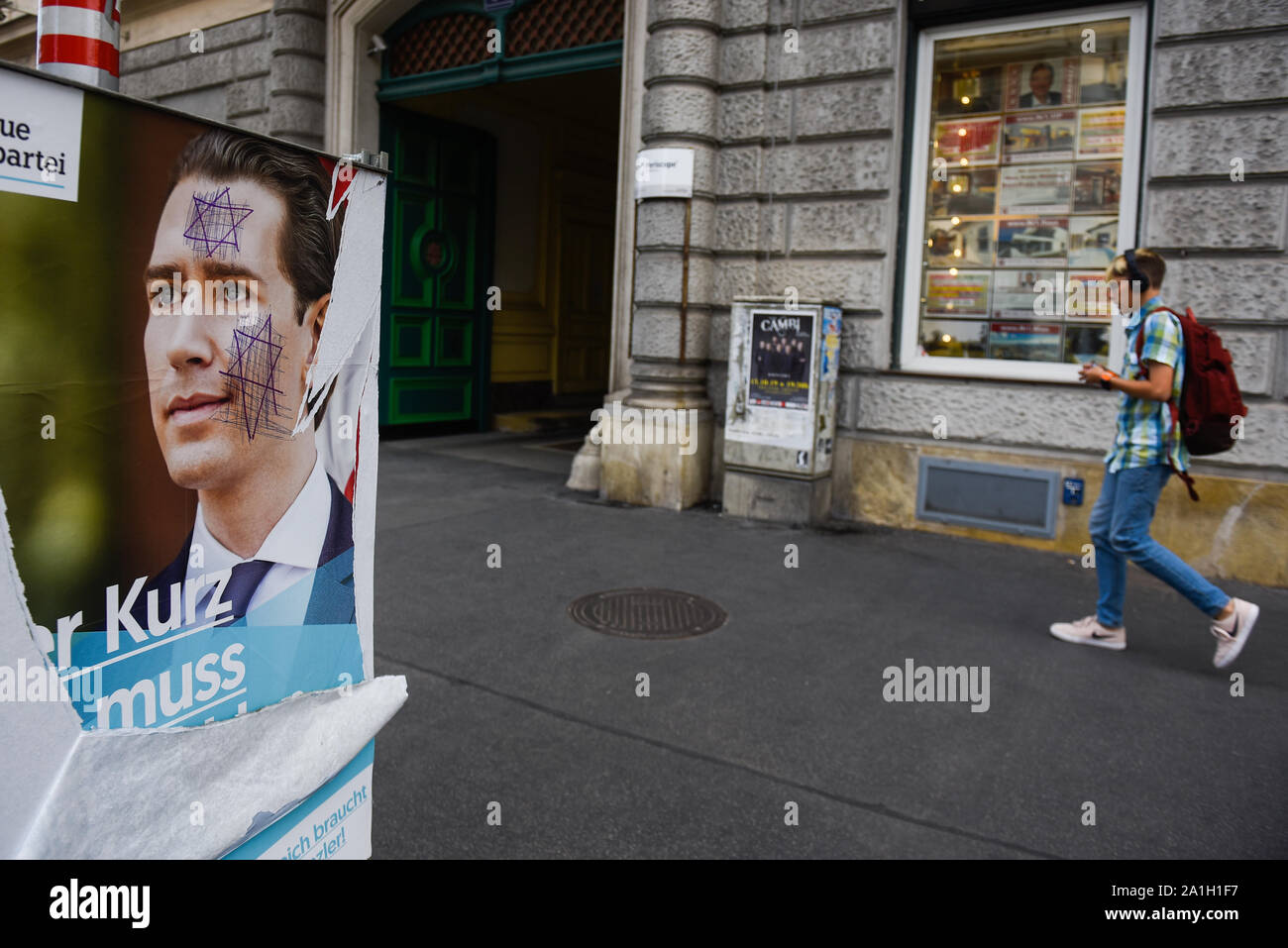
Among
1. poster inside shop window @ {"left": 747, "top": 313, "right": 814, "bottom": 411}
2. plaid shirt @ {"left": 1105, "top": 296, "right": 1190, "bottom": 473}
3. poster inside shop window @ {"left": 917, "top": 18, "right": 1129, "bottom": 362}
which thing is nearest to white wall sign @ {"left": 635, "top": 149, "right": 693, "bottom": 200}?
poster inside shop window @ {"left": 747, "top": 313, "right": 814, "bottom": 411}

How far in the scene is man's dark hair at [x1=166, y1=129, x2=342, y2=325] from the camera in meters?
1.55

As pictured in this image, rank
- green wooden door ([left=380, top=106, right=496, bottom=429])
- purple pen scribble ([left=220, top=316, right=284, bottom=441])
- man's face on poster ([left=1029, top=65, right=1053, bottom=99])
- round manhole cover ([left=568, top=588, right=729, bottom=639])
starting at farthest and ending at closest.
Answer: green wooden door ([left=380, top=106, right=496, bottom=429]) → man's face on poster ([left=1029, top=65, right=1053, bottom=99]) → round manhole cover ([left=568, top=588, right=729, bottom=639]) → purple pen scribble ([left=220, top=316, right=284, bottom=441])

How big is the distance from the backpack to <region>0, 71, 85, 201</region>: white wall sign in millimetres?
4671

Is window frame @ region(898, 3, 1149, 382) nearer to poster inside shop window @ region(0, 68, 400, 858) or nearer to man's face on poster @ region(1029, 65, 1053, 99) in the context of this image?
man's face on poster @ region(1029, 65, 1053, 99)

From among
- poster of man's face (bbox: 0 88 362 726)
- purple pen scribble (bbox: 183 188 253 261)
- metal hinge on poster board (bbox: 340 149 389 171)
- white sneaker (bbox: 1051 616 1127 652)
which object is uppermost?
metal hinge on poster board (bbox: 340 149 389 171)

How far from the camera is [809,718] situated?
419 cm

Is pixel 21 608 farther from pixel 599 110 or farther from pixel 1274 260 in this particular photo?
pixel 599 110

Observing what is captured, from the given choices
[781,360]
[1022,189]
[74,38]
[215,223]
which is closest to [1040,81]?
[1022,189]

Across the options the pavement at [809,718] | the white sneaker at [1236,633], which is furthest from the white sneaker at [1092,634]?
the white sneaker at [1236,633]

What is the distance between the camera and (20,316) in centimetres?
130

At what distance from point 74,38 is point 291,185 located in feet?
2.30

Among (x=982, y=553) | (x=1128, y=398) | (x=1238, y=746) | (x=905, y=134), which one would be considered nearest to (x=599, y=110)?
(x=905, y=134)

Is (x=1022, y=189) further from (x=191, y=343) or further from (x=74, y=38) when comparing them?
(x=191, y=343)

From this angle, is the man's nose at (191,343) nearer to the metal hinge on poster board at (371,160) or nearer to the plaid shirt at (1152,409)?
the metal hinge on poster board at (371,160)
